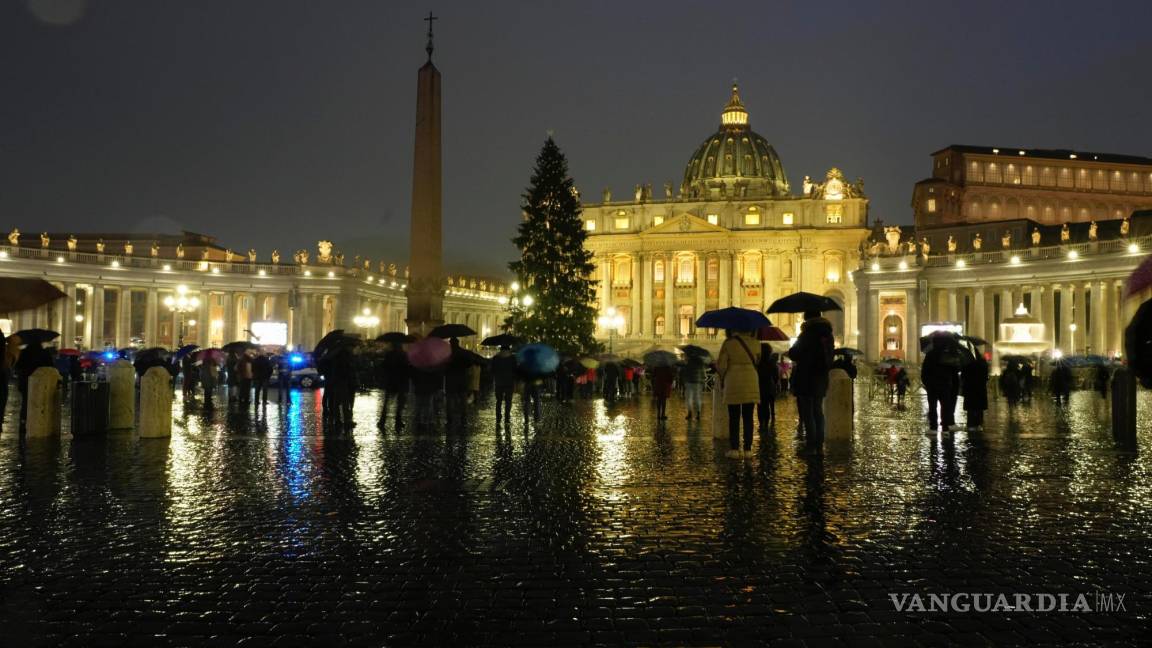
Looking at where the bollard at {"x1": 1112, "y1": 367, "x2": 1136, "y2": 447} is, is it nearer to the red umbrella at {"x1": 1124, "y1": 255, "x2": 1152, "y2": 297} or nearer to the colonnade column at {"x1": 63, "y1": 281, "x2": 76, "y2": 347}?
the red umbrella at {"x1": 1124, "y1": 255, "x2": 1152, "y2": 297}

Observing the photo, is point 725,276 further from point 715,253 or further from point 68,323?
point 68,323

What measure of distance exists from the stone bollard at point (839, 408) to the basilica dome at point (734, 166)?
318 ft

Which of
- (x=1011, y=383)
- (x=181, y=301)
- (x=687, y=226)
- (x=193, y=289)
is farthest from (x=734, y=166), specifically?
(x=1011, y=383)

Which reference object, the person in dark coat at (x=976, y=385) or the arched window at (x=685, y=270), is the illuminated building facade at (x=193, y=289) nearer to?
the arched window at (x=685, y=270)

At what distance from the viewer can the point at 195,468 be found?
38.3ft

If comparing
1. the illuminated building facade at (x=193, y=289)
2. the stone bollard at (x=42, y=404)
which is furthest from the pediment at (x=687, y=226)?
the stone bollard at (x=42, y=404)

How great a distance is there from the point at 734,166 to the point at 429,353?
102 m

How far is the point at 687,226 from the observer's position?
3939 inches

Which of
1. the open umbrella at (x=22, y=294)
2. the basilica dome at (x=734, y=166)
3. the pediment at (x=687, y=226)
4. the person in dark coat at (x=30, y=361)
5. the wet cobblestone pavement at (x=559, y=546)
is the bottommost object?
the wet cobblestone pavement at (x=559, y=546)

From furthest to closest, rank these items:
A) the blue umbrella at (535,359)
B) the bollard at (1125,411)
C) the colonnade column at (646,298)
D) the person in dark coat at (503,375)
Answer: the colonnade column at (646,298)
the blue umbrella at (535,359)
the person in dark coat at (503,375)
the bollard at (1125,411)

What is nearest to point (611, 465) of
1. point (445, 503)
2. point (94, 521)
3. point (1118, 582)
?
point (445, 503)

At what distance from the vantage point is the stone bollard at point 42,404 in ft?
50.9

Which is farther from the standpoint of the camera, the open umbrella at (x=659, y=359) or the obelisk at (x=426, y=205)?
the obelisk at (x=426, y=205)

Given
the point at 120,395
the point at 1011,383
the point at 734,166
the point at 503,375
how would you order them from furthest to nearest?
the point at 734,166 → the point at 1011,383 → the point at 503,375 → the point at 120,395
